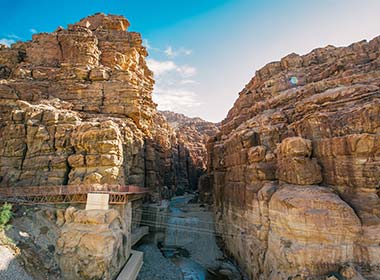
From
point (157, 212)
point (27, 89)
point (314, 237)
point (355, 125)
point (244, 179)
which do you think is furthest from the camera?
point (157, 212)

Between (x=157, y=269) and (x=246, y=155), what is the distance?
16.8m

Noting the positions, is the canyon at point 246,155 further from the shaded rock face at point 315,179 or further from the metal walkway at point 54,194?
the metal walkway at point 54,194

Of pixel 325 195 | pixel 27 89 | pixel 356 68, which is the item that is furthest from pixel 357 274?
pixel 27 89

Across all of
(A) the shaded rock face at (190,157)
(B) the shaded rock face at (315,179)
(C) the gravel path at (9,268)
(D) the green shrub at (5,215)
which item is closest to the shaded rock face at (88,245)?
(C) the gravel path at (9,268)

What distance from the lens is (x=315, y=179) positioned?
55.9 ft

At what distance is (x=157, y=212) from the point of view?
111ft

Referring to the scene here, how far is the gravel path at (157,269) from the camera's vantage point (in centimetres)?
2235

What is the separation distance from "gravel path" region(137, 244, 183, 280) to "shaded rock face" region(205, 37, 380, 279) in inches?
311

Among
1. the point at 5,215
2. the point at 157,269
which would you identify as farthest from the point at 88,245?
the point at 157,269

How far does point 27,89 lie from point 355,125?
39.5 metres

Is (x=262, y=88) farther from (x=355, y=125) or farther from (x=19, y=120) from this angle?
(x=19, y=120)

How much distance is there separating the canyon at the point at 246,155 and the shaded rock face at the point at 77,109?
6.0 inches

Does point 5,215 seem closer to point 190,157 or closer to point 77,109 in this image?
point 77,109

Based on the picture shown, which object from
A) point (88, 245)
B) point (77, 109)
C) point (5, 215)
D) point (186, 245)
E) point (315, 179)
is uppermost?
point (77, 109)
